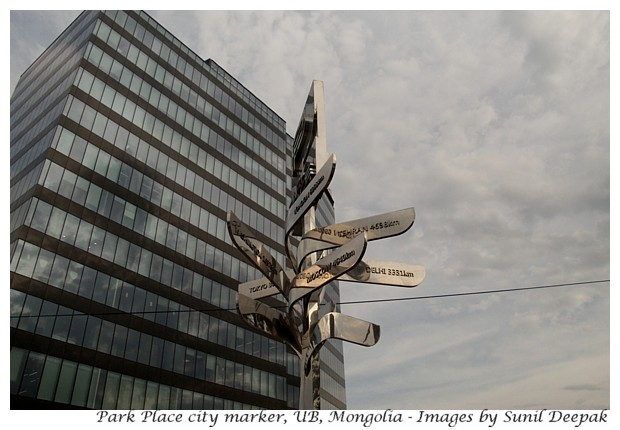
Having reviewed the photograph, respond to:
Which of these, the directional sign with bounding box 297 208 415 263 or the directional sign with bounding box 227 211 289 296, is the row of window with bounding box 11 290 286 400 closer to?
the directional sign with bounding box 227 211 289 296

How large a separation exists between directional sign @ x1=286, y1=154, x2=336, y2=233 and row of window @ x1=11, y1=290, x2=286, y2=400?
2618 centimetres

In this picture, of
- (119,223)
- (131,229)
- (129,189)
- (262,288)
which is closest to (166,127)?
(129,189)

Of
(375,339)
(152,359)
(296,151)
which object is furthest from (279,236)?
(375,339)

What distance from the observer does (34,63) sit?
53.8 meters

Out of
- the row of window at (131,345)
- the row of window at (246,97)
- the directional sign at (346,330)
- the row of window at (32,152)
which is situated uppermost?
the row of window at (246,97)

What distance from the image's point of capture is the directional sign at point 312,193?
35.3ft

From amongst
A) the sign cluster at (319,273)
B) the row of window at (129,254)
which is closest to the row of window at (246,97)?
the row of window at (129,254)

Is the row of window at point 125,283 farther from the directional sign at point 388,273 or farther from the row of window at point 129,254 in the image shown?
the directional sign at point 388,273

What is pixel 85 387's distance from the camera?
33.6m

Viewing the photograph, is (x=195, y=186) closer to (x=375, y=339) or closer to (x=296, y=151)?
(x=296, y=151)

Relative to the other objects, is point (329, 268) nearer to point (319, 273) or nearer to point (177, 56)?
point (319, 273)

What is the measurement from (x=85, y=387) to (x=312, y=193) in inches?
1156

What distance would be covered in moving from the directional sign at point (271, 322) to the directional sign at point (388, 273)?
2002 mm

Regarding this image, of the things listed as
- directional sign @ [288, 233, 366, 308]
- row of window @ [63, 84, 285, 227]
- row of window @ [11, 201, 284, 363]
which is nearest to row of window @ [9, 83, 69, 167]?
row of window @ [63, 84, 285, 227]
